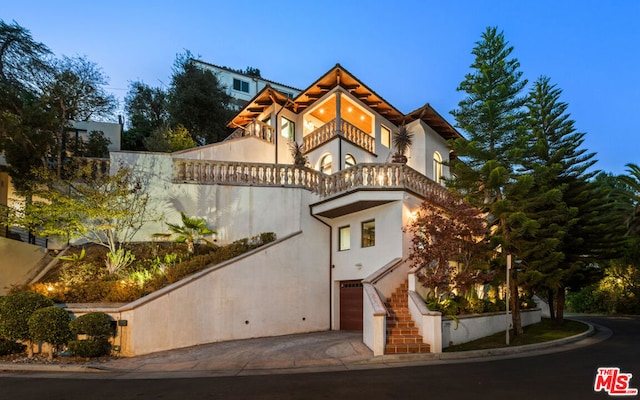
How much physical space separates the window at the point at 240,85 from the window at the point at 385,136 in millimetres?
25935

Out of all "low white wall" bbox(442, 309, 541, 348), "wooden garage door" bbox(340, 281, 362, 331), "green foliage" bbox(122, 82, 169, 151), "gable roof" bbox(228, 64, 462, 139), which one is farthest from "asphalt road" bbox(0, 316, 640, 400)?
"green foliage" bbox(122, 82, 169, 151)

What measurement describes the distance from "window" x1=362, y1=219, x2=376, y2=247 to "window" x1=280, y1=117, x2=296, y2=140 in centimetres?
930

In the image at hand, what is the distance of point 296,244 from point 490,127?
9373mm

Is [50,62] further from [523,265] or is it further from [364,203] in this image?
[523,265]

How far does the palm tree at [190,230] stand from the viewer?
15289mm

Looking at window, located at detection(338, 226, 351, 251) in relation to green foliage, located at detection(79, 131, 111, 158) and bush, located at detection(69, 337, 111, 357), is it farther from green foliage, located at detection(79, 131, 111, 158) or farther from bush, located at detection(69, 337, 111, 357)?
green foliage, located at detection(79, 131, 111, 158)

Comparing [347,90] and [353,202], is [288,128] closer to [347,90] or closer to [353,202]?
[347,90]

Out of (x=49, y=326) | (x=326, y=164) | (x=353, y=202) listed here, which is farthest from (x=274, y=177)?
(x=49, y=326)

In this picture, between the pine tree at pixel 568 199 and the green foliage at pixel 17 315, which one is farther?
the pine tree at pixel 568 199

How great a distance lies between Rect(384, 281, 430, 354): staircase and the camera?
36.0 ft

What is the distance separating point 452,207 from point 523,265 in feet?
15.2

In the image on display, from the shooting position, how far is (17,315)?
10477 mm

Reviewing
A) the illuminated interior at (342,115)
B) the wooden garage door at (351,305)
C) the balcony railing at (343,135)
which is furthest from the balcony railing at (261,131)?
the wooden garage door at (351,305)

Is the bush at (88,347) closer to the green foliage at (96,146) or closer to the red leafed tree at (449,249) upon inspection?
the red leafed tree at (449,249)
